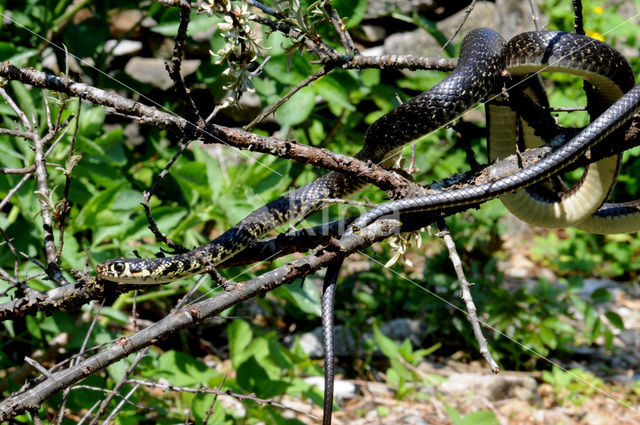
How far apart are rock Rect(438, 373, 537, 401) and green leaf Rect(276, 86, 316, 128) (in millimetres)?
2069

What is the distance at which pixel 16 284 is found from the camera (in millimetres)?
1915

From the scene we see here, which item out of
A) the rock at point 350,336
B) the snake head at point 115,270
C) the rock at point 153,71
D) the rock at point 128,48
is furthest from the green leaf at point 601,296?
the rock at point 128,48

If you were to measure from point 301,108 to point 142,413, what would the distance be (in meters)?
1.82

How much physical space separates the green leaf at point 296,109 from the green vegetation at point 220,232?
0.03ft

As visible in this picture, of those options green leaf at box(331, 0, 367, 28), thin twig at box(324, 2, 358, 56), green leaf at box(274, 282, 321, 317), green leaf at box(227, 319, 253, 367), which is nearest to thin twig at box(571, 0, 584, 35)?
thin twig at box(324, 2, 358, 56)

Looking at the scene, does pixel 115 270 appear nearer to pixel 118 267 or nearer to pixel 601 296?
pixel 118 267

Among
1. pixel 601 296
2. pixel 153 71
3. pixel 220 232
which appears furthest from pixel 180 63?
pixel 153 71

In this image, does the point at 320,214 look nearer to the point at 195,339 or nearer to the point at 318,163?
the point at 318,163

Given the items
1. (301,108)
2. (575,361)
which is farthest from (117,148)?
(575,361)

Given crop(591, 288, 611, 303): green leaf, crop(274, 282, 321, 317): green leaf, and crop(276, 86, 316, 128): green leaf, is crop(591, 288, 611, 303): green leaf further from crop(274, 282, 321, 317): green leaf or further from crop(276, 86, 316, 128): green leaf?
crop(276, 86, 316, 128): green leaf

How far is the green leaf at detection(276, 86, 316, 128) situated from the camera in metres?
3.34

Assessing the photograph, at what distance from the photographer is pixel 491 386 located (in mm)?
4238

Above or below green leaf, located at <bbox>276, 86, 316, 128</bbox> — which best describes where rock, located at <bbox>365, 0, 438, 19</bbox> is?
above

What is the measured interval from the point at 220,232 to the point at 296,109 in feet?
5.21
